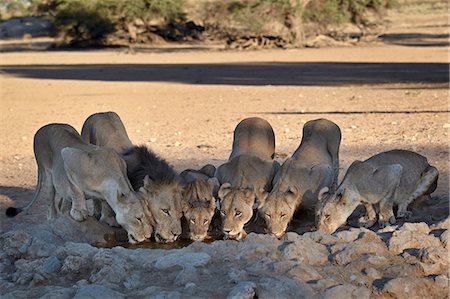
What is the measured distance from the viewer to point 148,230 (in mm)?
7746

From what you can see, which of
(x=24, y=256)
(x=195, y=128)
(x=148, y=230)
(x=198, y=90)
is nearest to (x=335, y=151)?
(x=148, y=230)

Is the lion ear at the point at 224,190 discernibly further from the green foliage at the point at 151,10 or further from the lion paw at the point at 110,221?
the green foliage at the point at 151,10

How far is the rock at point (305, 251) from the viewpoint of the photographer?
249 inches

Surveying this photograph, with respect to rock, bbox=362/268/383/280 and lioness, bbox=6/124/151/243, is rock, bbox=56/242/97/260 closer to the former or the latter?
lioness, bbox=6/124/151/243

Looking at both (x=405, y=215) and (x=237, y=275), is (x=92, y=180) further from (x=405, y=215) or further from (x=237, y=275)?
(x=405, y=215)

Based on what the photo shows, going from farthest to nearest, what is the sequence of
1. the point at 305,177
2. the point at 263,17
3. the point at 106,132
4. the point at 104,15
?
1. the point at 104,15
2. the point at 263,17
3. the point at 106,132
4. the point at 305,177

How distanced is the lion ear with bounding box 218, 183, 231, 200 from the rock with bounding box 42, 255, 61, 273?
6.03 ft

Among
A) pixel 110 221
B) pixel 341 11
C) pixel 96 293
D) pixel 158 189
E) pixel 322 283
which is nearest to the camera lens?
pixel 96 293

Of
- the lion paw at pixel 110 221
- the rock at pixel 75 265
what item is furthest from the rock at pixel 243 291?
the lion paw at pixel 110 221

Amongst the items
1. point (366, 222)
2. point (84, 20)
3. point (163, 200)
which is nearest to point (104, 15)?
point (84, 20)

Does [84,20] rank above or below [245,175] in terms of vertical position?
below

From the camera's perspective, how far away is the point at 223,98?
22.8 m

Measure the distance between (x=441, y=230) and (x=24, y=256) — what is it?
3.15 meters

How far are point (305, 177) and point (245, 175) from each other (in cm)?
55
